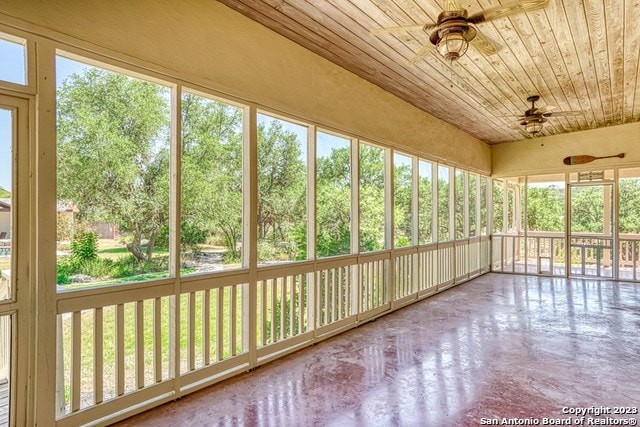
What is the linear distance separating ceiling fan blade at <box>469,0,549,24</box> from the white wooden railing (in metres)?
2.50

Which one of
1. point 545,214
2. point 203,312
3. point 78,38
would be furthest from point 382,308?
point 545,214

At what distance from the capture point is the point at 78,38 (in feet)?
6.98

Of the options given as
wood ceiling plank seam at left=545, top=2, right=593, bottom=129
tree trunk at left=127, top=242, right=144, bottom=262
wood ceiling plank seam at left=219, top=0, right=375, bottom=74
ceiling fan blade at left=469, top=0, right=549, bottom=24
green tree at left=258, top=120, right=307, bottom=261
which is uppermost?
wood ceiling plank seam at left=219, top=0, right=375, bottom=74

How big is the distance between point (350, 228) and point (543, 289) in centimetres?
429

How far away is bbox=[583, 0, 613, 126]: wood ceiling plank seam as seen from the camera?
291 centimetres

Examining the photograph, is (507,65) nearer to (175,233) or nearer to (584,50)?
(584,50)

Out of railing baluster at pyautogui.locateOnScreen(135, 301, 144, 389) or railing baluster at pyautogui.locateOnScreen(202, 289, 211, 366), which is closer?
railing baluster at pyautogui.locateOnScreen(135, 301, 144, 389)

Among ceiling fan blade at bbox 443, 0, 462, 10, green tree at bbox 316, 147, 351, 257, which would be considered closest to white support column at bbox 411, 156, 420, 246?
green tree at bbox 316, 147, 351, 257

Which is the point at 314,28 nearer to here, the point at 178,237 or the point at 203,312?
the point at 178,237

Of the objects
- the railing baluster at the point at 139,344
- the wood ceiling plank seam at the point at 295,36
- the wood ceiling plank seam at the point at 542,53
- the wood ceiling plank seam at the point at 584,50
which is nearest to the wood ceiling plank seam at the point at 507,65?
the wood ceiling plank seam at the point at 542,53

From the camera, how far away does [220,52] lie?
2.86 metres

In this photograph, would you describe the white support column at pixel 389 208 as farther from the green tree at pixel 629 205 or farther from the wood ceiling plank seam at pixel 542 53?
the green tree at pixel 629 205

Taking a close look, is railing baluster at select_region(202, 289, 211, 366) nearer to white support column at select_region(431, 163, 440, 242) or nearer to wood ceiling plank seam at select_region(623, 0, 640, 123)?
wood ceiling plank seam at select_region(623, 0, 640, 123)

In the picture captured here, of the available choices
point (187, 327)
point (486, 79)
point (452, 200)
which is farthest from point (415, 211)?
point (187, 327)
